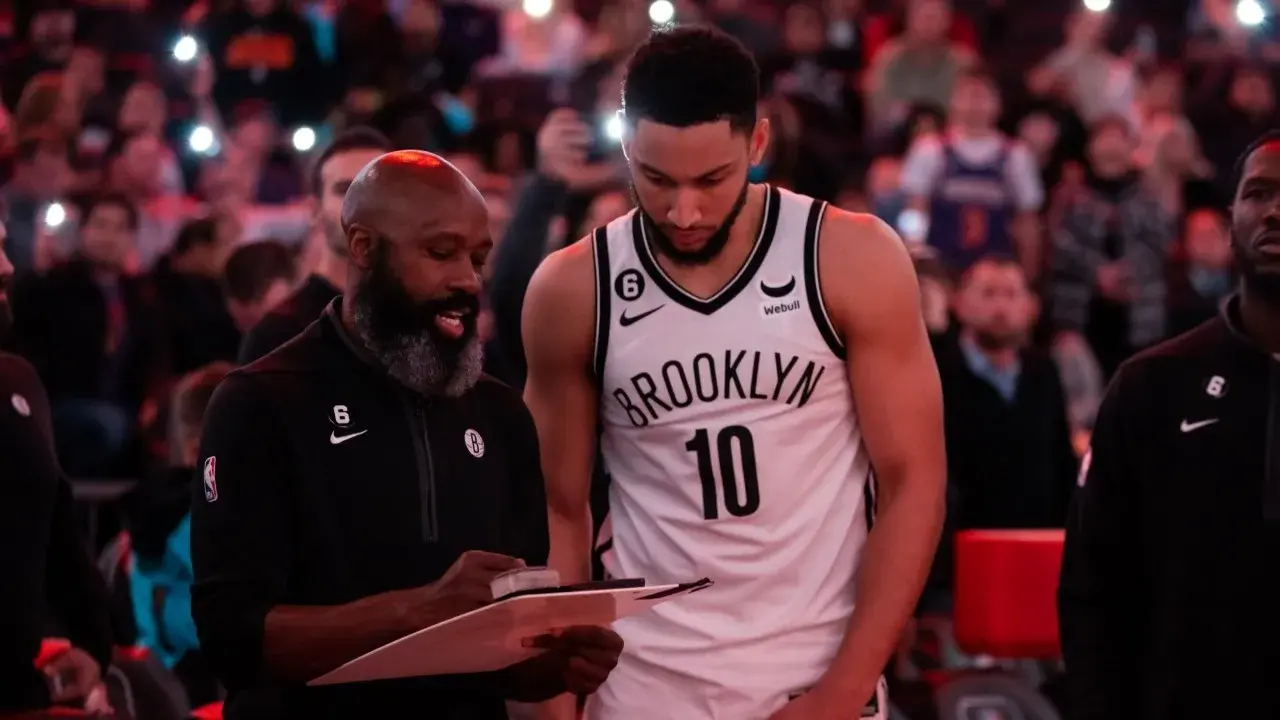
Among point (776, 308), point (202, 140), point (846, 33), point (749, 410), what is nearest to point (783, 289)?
point (776, 308)

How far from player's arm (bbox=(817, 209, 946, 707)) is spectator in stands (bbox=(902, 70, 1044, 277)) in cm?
803

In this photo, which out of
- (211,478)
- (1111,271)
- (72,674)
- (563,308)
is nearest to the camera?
(211,478)

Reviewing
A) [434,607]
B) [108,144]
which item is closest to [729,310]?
[434,607]

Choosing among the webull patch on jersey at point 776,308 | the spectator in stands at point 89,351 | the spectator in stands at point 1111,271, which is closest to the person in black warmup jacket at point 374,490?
the webull patch on jersey at point 776,308

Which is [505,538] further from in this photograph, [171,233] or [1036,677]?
[171,233]

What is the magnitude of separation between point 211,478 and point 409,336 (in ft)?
1.44

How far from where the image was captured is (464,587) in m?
3.31

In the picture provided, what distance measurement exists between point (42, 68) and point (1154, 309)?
7.41m

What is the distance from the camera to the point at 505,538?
12.2ft

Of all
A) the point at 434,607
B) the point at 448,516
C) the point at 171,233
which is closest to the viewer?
the point at 434,607

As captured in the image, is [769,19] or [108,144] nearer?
[108,144]

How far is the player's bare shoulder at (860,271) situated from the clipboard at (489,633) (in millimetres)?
947

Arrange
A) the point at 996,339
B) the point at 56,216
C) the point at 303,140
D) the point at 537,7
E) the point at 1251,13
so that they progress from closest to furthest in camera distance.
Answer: the point at 996,339
the point at 56,216
the point at 303,140
the point at 537,7
the point at 1251,13

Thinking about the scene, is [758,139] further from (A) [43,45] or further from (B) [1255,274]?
(A) [43,45]
